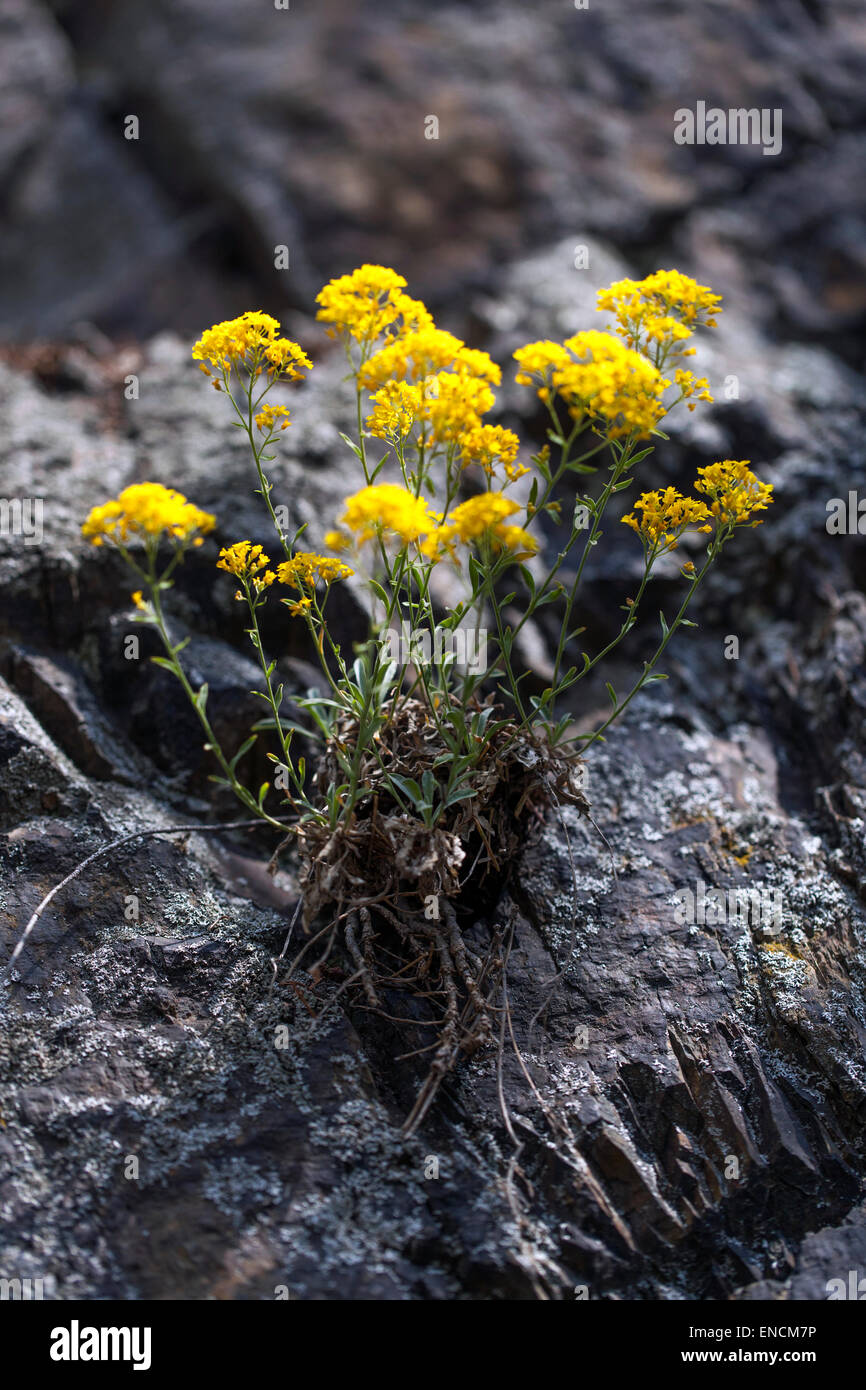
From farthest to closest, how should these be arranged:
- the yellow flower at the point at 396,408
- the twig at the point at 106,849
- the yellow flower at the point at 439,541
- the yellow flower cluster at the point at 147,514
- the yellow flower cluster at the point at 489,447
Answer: the twig at the point at 106,849
the yellow flower at the point at 396,408
the yellow flower cluster at the point at 489,447
the yellow flower at the point at 439,541
the yellow flower cluster at the point at 147,514

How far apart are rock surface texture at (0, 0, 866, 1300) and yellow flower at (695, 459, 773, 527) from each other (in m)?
1.08

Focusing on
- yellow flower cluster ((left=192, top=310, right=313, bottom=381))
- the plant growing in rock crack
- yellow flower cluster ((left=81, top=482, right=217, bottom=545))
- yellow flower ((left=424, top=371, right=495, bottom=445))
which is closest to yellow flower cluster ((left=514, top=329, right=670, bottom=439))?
the plant growing in rock crack

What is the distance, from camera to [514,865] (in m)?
2.94

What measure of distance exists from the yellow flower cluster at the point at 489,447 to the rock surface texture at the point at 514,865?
126 centimetres

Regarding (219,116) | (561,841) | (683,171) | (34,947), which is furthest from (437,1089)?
(219,116)

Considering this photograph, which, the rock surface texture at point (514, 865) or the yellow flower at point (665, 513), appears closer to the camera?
the rock surface texture at point (514, 865)

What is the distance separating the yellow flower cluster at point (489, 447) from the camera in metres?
2.32

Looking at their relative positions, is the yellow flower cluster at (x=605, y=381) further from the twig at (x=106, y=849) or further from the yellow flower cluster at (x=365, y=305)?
the twig at (x=106, y=849)

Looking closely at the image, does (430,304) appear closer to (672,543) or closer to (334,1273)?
(672,543)

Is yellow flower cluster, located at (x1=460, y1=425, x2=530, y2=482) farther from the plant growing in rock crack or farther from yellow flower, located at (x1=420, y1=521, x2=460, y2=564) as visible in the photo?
yellow flower, located at (x1=420, y1=521, x2=460, y2=564)

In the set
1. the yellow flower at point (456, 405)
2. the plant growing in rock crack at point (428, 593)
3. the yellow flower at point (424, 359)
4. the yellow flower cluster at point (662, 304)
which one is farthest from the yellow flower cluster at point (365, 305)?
the yellow flower cluster at point (662, 304)

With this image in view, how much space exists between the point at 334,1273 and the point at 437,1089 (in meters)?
0.49

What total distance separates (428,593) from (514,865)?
92 cm

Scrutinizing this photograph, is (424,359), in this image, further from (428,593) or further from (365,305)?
(428,593)
